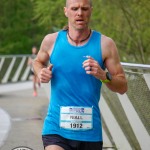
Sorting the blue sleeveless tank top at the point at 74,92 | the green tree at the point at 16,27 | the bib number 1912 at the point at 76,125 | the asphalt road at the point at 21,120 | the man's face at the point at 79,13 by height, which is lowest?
the bib number 1912 at the point at 76,125

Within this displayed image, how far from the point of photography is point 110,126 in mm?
8789

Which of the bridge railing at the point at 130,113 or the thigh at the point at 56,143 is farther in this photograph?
the bridge railing at the point at 130,113

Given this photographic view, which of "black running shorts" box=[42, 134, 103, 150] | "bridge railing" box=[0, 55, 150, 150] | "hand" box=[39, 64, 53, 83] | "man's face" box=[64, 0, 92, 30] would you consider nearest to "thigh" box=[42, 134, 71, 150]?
"black running shorts" box=[42, 134, 103, 150]

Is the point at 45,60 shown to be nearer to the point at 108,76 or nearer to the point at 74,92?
the point at 74,92

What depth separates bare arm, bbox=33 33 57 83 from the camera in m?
4.62

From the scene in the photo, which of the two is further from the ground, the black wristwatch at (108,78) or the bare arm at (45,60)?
the bare arm at (45,60)

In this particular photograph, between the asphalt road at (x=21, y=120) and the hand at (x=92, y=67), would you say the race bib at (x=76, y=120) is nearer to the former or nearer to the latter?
the hand at (x=92, y=67)

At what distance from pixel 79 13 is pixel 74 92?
0.58 meters

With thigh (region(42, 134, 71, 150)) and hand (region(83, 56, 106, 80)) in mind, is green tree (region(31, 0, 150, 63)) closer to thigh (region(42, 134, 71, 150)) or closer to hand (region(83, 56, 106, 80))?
thigh (region(42, 134, 71, 150))

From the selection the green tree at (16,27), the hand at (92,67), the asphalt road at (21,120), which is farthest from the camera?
the green tree at (16,27)

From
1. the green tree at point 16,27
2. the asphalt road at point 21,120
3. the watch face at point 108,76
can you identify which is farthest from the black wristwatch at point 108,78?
the green tree at point 16,27

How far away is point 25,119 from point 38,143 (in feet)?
13.0

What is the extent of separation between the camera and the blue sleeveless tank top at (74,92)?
470 cm

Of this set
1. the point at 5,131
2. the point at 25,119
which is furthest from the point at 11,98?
the point at 5,131
